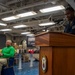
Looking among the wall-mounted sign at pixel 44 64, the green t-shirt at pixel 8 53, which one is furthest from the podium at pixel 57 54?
the green t-shirt at pixel 8 53

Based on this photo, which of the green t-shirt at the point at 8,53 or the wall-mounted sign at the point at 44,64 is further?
the green t-shirt at the point at 8,53

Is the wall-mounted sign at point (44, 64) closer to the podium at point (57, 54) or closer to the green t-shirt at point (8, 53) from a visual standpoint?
A: the podium at point (57, 54)

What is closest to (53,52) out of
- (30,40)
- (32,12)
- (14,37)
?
(32,12)

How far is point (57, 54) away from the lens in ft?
4.53

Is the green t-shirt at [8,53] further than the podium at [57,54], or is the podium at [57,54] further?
the green t-shirt at [8,53]

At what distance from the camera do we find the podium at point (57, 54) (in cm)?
136

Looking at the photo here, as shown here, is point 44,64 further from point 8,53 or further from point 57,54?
point 8,53

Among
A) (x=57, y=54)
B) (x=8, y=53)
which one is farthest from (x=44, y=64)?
(x=8, y=53)

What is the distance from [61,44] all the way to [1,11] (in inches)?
249

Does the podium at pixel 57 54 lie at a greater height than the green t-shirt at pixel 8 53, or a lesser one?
greater

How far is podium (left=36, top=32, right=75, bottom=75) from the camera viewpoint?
1361 millimetres

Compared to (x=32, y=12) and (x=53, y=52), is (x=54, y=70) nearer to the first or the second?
(x=53, y=52)

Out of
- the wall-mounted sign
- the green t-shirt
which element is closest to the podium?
the wall-mounted sign

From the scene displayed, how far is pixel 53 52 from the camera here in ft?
4.45
